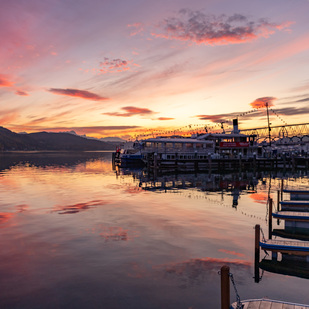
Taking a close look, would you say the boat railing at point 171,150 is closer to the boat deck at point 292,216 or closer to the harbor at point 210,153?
the harbor at point 210,153

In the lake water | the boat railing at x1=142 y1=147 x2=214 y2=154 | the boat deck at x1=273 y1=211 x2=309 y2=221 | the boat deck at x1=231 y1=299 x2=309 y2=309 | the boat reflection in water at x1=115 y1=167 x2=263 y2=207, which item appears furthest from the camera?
the boat railing at x1=142 y1=147 x2=214 y2=154

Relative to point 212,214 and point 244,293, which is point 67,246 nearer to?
point 244,293

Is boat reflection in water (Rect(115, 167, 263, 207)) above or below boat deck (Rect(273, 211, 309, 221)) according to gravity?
below

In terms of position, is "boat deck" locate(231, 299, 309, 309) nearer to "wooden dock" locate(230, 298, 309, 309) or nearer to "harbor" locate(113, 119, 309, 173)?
"wooden dock" locate(230, 298, 309, 309)

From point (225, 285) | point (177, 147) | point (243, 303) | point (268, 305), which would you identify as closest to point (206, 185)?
point (177, 147)

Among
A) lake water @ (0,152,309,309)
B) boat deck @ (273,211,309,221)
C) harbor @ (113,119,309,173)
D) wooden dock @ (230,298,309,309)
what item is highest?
harbor @ (113,119,309,173)

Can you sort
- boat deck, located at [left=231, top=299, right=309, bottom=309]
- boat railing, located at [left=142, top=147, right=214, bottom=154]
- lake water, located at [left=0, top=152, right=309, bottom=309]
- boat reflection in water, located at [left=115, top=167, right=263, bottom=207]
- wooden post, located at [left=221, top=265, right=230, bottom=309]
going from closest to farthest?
1. wooden post, located at [left=221, top=265, right=230, bottom=309]
2. boat deck, located at [left=231, top=299, right=309, bottom=309]
3. lake water, located at [left=0, top=152, right=309, bottom=309]
4. boat reflection in water, located at [left=115, top=167, right=263, bottom=207]
5. boat railing, located at [left=142, top=147, right=214, bottom=154]

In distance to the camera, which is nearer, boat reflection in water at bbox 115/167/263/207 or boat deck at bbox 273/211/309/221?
boat deck at bbox 273/211/309/221

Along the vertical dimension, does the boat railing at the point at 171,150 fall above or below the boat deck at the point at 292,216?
above

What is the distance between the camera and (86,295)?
1004cm

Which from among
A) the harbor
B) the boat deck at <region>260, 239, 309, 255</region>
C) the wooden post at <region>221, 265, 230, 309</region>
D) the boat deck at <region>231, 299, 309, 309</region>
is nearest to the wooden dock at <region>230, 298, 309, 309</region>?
the boat deck at <region>231, 299, 309, 309</region>

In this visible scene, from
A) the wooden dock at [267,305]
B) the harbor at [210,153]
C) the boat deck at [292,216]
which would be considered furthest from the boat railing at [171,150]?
the wooden dock at [267,305]

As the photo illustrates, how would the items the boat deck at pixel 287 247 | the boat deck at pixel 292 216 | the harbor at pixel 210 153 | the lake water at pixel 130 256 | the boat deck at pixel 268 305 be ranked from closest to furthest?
the boat deck at pixel 268 305 < the lake water at pixel 130 256 < the boat deck at pixel 287 247 < the boat deck at pixel 292 216 < the harbor at pixel 210 153

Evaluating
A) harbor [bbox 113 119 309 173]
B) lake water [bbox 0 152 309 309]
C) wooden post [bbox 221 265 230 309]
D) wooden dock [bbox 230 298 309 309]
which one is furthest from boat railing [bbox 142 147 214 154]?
wooden post [bbox 221 265 230 309]
